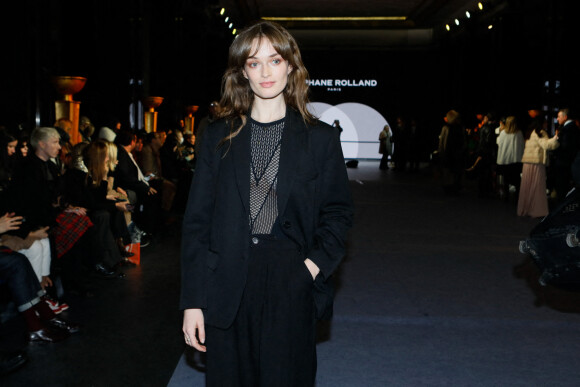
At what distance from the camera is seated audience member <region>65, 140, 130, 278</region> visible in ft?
18.0

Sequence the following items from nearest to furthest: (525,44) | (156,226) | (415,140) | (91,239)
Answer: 1. (91,239)
2. (156,226)
3. (525,44)
4. (415,140)

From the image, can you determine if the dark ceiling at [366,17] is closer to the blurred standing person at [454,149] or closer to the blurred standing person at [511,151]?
the blurred standing person at [454,149]

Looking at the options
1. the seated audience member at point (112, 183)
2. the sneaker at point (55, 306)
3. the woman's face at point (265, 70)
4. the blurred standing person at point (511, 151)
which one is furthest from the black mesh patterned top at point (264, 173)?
the blurred standing person at point (511, 151)

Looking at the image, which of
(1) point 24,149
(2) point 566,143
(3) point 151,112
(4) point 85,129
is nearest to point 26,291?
(1) point 24,149

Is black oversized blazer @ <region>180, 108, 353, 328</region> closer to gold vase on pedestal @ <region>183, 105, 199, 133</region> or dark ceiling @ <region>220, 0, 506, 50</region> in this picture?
gold vase on pedestal @ <region>183, 105, 199, 133</region>

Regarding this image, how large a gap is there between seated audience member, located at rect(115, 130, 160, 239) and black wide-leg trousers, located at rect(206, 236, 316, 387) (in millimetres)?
5379

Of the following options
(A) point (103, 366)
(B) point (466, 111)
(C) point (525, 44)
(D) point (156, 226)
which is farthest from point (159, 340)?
(B) point (466, 111)

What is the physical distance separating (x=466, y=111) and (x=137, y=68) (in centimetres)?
1354

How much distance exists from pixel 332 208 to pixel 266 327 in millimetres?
396

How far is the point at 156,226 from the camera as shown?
8102mm

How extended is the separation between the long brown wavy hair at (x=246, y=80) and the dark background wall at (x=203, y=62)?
6.90 meters

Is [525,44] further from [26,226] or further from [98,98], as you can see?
[26,226]

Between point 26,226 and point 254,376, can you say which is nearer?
point 254,376

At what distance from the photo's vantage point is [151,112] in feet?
47.3
